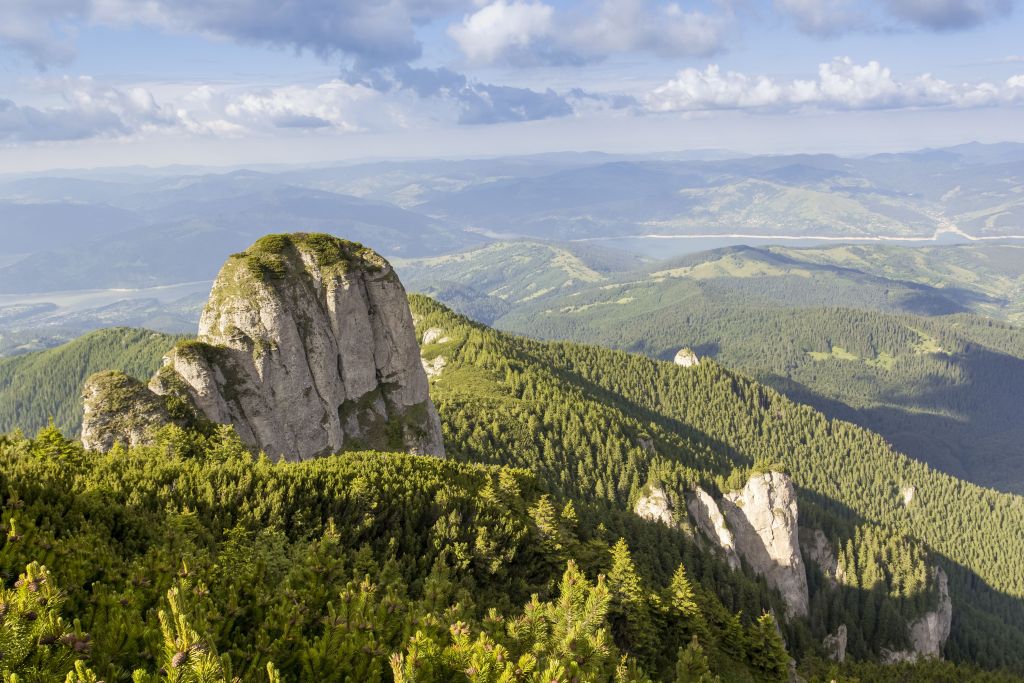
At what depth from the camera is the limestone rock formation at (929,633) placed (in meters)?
114

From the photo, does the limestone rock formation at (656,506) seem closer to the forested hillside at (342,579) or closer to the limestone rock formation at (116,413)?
the forested hillside at (342,579)

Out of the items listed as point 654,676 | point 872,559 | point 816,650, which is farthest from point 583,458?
point 654,676

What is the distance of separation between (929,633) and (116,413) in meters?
146

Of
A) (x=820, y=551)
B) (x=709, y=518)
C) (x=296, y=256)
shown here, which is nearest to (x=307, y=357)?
(x=296, y=256)

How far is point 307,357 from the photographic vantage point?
64.1 metres

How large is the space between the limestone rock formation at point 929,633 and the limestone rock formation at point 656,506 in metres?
51.0

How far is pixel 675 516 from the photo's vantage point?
352 ft

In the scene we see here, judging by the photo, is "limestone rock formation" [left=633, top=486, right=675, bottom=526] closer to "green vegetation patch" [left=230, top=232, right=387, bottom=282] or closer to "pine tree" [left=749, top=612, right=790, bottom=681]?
"pine tree" [left=749, top=612, right=790, bottom=681]

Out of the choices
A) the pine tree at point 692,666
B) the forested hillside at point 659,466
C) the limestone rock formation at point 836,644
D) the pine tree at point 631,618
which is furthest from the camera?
the forested hillside at point 659,466

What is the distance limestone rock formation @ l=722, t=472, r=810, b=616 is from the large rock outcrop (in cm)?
7494

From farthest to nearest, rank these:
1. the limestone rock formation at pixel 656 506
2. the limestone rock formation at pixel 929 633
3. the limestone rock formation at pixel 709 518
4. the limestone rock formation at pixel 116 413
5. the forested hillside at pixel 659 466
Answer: the forested hillside at pixel 659 466
the limestone rock formation at pixel 709 518
the limestone rock formation at pixel 929 633
the limestone rock formation at pixel 656 506
the limestone rock formation at pixel 116 413

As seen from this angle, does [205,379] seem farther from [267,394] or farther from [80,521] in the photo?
[80,521]

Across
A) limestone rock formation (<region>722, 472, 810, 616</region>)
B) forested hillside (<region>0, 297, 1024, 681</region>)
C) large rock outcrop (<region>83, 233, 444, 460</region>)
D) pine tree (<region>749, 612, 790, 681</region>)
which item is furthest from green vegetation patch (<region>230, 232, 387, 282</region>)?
Result: limestone rock formation (<region>722, 472, 810, 616</region>)

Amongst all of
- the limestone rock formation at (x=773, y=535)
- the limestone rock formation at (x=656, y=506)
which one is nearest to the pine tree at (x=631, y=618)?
the limestone rock formation at (x=656, y=506)
